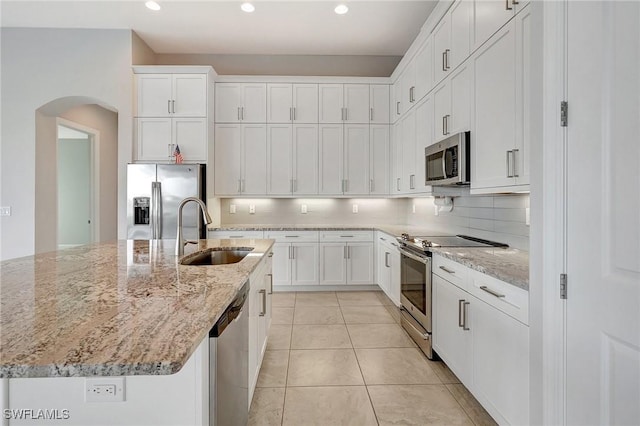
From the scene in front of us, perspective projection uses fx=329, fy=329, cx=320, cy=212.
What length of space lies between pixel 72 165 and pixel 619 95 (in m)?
8.10

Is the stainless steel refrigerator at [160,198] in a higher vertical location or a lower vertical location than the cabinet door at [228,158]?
lower

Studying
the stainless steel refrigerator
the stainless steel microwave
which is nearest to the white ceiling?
the stainless steel refrigerator

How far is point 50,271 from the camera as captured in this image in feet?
4.97

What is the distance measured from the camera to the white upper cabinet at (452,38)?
2398 millimetres

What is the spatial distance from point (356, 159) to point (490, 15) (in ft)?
8.86

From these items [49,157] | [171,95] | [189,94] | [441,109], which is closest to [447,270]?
[441,109]

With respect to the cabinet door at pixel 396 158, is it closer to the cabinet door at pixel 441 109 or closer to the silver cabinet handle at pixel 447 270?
the cabinet door at pixel 441 109

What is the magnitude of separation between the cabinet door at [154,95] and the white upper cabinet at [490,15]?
366cm

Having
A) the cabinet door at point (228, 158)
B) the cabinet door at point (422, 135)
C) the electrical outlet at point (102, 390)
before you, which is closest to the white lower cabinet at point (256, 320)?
the electrical outlet at point (102, 390)

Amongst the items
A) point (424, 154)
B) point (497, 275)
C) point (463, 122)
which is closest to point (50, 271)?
point (497, 275)

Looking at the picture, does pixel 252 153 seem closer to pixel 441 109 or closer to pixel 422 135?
pixel 422 135

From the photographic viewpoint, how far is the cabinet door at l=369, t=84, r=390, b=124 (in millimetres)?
4648

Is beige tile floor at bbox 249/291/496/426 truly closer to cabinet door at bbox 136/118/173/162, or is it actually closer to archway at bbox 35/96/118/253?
cabinet door at bbox 136/118/173/162

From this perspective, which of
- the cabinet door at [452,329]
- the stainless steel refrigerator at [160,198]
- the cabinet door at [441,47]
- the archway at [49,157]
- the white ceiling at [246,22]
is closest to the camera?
the cabinet door at [452,329]
